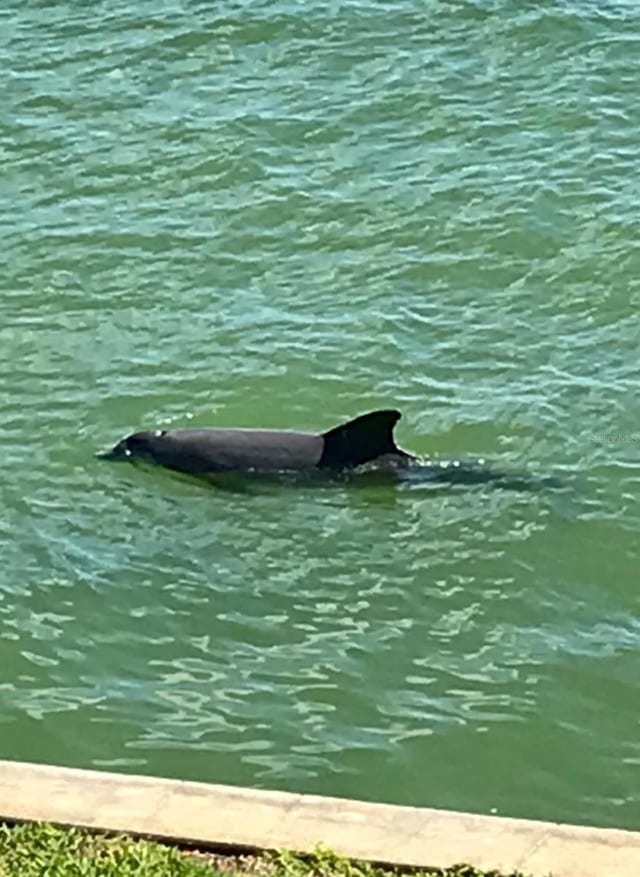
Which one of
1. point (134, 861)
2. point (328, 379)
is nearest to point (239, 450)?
point (328, 379)

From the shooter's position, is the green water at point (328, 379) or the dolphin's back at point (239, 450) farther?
the dolphin's back at point (239, 450)

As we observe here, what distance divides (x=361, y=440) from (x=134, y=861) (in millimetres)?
5048

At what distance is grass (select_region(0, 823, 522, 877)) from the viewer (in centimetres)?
749

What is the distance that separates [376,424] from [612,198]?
478cm

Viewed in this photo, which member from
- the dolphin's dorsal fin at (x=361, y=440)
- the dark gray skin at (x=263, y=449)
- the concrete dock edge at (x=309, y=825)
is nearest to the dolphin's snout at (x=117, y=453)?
the dark gray skin at (x=263, y=449)

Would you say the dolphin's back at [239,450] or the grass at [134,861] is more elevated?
the grass at [134,861]

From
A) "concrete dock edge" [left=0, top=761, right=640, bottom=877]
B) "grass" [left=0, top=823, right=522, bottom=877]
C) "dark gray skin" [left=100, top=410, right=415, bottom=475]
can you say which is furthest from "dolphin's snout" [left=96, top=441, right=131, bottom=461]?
"grass" [left=0, top=823, right=522, bottom=877]

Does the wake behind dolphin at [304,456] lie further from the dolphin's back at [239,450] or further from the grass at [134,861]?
the grass at [134,861]

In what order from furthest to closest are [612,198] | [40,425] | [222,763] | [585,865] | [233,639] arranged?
[612,198], [40,425], [233,639], [222,763], [585,865]

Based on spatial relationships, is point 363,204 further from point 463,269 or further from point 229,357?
point 229,357

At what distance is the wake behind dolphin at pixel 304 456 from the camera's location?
489 inches

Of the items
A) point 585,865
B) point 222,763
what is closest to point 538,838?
point 585,865

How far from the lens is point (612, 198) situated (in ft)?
53.1

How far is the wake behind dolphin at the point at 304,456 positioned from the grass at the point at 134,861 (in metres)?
4.83
